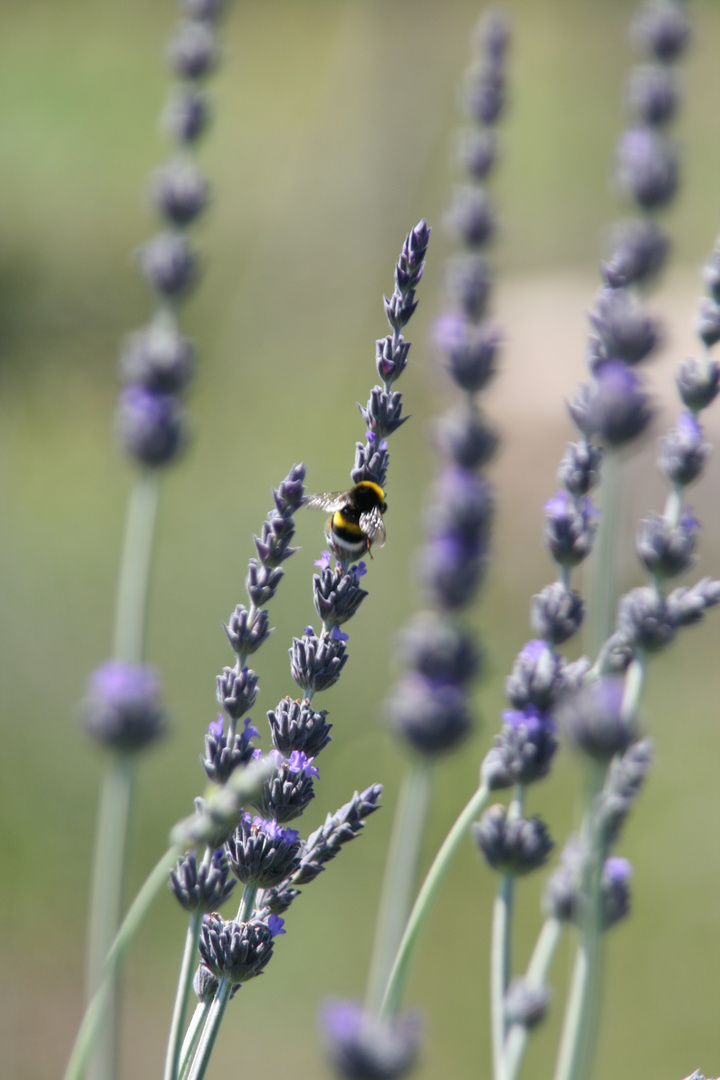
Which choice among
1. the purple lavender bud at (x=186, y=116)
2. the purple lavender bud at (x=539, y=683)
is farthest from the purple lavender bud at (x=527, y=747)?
the purple lavender bud at (x=186, y=116)

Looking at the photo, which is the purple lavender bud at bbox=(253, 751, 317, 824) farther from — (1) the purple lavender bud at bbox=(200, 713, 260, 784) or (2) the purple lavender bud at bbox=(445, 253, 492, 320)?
(2) the purple lavender bud at bbox=(445, 253, 492, 320)

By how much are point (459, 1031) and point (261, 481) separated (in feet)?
3.83

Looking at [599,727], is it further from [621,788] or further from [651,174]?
[651,174]

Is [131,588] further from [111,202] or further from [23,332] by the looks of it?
[111,202]

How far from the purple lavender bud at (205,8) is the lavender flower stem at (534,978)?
434 mm

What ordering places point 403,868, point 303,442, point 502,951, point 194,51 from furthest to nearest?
point 303,442, point 194,51, point 502,951, point 403,868

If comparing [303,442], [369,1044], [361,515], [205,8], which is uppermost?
[303,442]

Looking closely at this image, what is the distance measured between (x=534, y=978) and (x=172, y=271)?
1.05 feet

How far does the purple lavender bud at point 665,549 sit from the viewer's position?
0.35 metres

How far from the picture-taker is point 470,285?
1.45ft

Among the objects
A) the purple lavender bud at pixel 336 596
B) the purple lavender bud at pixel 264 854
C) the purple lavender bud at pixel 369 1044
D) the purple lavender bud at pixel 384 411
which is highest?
the purple lavender bud at pixel 384 411

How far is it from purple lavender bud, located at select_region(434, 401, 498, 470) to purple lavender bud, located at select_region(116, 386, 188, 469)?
12 cm

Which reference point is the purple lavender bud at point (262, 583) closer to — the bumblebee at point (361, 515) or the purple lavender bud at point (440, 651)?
the purple lavender bud at point (440, 651)

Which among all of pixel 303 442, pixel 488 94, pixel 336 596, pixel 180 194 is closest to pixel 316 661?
pixel 336 596
